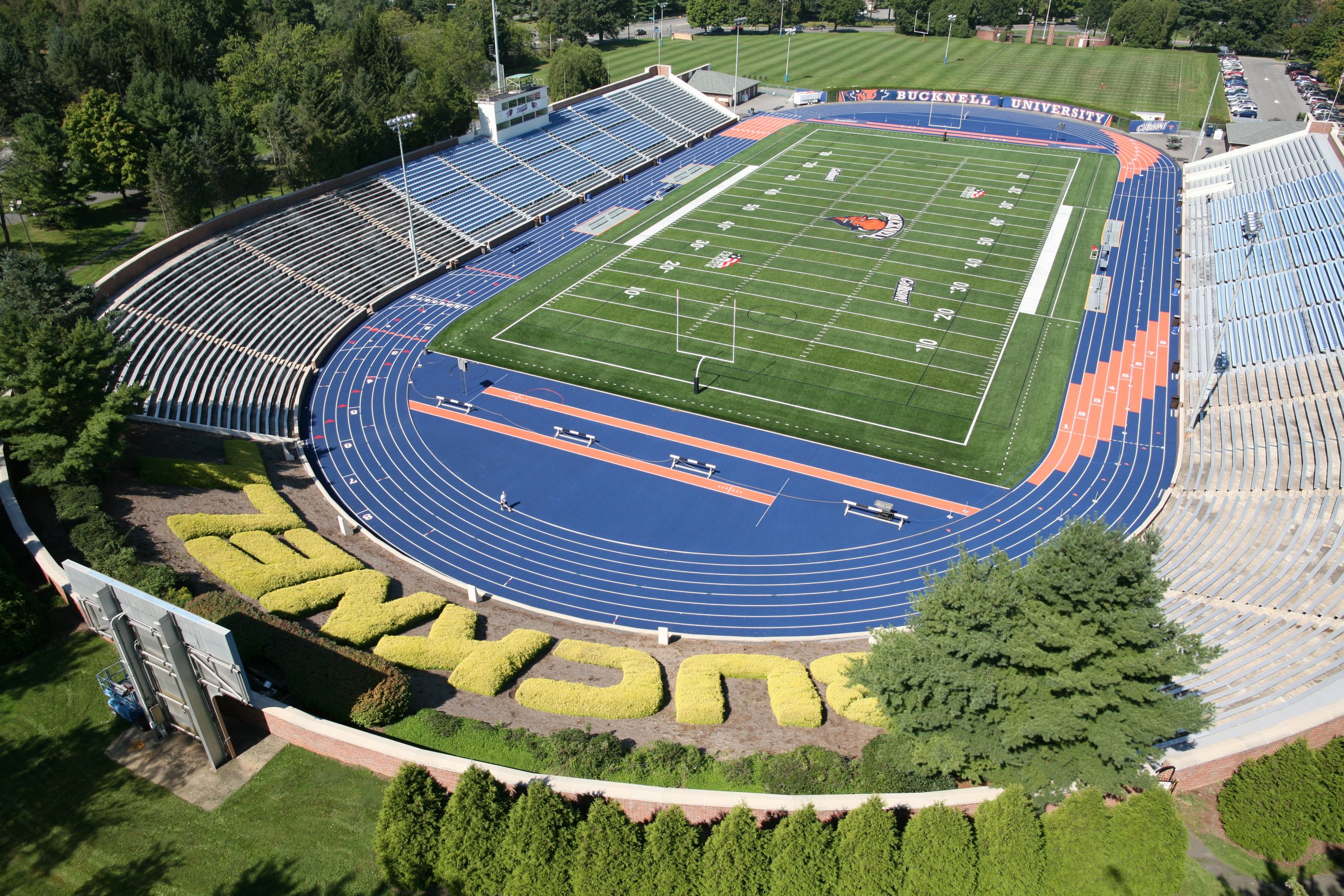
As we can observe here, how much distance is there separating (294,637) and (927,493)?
27430 millimetres

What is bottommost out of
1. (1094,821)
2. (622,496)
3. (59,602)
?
(622,496)

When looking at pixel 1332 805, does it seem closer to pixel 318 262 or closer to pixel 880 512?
pixel 880 512

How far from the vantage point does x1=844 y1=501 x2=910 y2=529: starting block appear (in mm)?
38062

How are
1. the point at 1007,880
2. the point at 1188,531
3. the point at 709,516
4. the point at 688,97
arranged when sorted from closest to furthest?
the point at 1007,880 < the point at 1188,531 < the point at 709,516 < the point at 688,97

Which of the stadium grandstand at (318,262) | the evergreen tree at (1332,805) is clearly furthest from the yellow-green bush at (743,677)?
the stadium grandstand at (318,262)

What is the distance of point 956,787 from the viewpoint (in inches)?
933

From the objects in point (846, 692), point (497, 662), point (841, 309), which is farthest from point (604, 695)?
point (841, 309)

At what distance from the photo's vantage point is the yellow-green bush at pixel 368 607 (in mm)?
29156

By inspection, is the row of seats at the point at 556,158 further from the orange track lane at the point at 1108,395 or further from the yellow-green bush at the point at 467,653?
the orange track lane at the point at 1108,395

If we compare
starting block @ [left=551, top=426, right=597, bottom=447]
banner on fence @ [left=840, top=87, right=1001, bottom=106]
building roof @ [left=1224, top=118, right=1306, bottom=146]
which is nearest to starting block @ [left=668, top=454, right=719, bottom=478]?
starting block @ [left=551, top=426, right=597, bottom=447]

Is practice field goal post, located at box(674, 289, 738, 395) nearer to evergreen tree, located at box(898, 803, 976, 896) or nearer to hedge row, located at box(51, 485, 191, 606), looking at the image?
hedge row, located at box(51, 485, 191, 606)

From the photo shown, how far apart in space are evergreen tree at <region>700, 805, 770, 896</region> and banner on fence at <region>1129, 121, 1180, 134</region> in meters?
95.8

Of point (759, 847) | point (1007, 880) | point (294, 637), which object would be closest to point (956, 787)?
point (1007, 880)

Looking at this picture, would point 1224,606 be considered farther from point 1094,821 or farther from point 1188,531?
point 1094,821
